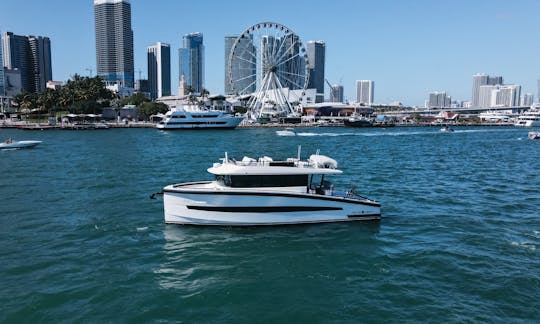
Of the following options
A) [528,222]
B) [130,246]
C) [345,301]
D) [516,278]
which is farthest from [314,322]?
[528,222]

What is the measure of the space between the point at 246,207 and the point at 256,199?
617 millimetres

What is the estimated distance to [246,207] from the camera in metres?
19.3

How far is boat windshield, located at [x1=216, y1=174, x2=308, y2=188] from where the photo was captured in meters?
19.5

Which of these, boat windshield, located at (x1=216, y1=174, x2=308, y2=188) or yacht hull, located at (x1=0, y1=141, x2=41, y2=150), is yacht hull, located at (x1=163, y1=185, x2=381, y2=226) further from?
yacht hull, located at (x1=0, y1=141, x2=41, y2=150)

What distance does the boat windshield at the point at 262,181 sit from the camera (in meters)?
19.5

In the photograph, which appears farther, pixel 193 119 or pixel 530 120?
pixel 530 120

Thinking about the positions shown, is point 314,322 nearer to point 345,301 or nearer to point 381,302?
point 345,301

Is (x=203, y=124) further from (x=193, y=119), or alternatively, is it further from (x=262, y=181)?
(x=262, y=181)

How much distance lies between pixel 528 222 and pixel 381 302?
1443 centimetres

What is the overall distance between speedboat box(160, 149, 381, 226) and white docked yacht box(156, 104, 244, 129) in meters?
109

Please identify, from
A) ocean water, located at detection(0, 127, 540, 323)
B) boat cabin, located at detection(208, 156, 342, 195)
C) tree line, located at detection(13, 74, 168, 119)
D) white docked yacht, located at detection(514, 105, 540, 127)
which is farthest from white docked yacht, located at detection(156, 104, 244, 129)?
white docked yacht, located at detection(514, 105, 540, 127)

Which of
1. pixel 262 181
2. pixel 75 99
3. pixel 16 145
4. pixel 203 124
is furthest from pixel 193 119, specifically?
pixel 262 181

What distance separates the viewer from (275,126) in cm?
16038

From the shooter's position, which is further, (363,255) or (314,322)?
(363,255)
